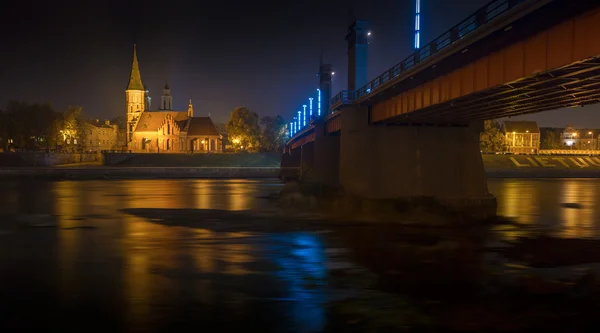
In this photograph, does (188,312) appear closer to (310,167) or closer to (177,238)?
(177,238)

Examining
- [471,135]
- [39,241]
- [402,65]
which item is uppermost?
[402,65]

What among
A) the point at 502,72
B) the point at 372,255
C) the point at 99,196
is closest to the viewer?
the point at 502,72

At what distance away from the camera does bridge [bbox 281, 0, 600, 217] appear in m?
21.3

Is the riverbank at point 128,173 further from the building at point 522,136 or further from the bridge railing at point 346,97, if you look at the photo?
the building at point 522,136

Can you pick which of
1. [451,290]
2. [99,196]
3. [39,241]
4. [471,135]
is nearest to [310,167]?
[99,196]

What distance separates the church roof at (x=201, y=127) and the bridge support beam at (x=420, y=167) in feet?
457

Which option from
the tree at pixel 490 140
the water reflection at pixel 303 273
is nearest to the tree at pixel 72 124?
the tree at pixel 490 140

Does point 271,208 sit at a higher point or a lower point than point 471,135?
lower

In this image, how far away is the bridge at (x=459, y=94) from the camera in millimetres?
21312

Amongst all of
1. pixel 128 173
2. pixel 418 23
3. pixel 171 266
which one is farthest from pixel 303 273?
pixel 128 173

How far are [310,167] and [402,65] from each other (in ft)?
A: 189

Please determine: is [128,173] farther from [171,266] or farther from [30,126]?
[171,266]

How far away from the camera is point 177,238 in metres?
33.0

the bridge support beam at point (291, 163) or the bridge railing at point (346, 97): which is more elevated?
the bridge railing at point (346, 97)
